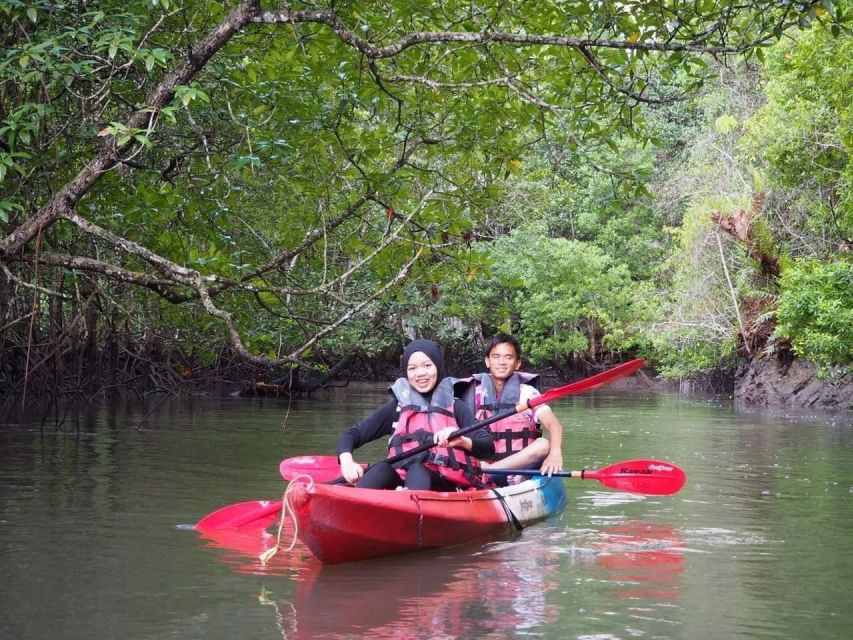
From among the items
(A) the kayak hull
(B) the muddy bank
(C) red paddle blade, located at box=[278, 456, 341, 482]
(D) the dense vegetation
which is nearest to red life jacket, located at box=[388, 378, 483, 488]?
(A) the kayak hull

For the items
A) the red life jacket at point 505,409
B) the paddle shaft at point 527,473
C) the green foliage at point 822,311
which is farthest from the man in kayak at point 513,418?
the green foliage at point 822,311

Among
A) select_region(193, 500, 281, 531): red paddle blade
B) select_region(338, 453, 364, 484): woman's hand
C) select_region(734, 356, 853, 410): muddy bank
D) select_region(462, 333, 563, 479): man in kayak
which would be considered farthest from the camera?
select_region(734, 356, 853, 410): muddy bank

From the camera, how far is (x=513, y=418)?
23.2 ft

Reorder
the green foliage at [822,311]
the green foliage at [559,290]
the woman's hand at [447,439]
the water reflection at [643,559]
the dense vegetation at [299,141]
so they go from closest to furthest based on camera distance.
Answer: the water reflection at [643,559], the woman's hand at [447,439], the dense vegetation at [299,141], the green foliage at [822,311], the green foliage at [559,290]

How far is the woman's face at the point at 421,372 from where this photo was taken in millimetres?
5828

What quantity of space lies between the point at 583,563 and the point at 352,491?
1.18m

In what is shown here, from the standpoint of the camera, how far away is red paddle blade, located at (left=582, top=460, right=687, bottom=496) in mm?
6703

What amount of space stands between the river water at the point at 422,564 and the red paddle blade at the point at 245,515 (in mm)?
82

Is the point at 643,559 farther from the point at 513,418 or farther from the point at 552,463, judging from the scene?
the point at 513,418

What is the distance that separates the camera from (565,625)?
4273mm

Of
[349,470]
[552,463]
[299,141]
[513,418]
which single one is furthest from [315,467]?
[299,141]

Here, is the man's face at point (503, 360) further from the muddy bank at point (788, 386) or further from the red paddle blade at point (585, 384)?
the muddy bank at point (788, 386)

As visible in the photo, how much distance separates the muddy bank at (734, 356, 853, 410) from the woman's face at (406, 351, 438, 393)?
12886 mm

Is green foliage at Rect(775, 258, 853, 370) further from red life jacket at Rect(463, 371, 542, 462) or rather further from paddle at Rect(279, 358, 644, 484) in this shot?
paddle at Rect(279, 358, 644, 484)
